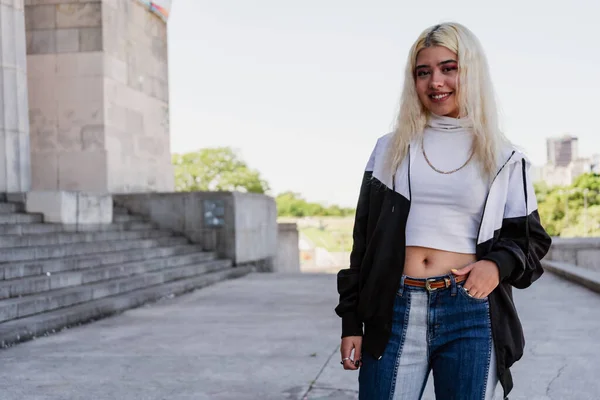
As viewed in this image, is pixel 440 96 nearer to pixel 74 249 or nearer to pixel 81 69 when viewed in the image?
pixel 74 249

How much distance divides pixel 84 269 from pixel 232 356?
4.00 m

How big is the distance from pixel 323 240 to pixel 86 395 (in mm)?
55079

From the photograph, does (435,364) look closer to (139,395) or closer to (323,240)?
(139,395)

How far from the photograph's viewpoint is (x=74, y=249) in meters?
9.27

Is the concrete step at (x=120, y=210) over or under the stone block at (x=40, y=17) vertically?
under

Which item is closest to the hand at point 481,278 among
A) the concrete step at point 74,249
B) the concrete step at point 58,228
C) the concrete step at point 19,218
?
the concrete step at point 74,249

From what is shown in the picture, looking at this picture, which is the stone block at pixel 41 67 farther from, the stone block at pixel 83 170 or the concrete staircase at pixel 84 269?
the concrete staircase at pixel 84 269

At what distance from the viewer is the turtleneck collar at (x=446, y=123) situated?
2131 mm

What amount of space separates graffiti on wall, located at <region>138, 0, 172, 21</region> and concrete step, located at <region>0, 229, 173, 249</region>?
6220mm

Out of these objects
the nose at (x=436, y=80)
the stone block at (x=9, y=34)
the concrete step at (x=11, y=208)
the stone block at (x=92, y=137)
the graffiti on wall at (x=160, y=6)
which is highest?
the graffiti on wall at (x=160, y=6)

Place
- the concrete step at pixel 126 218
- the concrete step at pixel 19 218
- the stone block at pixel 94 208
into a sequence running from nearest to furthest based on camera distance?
the concrete step at pixel 19 218 → the stone block at pixel 94 208 → the concrete step at pixel 126 218

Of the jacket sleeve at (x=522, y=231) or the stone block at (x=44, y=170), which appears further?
the stone block at (x=44, y=170)

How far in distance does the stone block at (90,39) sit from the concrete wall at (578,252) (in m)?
9.93

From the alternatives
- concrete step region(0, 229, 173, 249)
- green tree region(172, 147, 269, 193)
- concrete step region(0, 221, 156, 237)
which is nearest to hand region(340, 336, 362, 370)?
concrete step region(0, 229, 173, 249)
